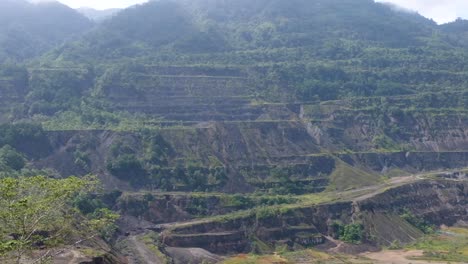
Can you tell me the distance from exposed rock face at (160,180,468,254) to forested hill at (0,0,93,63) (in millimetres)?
86618

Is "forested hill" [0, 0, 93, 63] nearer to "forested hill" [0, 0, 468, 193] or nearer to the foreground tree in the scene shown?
"forested hill" [0, 0, 468, 193]

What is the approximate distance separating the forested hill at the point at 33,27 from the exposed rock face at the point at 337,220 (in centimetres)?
8662

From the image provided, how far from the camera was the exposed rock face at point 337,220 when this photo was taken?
6969 cm

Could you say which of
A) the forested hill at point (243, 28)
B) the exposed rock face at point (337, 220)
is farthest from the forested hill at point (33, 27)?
the exposed rock face at point (337, 220)

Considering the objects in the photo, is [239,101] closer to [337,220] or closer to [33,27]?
[337,220]

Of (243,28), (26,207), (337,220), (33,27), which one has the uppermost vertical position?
(243,28)

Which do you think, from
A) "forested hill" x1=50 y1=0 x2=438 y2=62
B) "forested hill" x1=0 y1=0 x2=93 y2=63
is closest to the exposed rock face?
"forested hill" x1=50 y1=0 x2=438 y2=62

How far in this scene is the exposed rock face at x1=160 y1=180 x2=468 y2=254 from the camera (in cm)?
6969

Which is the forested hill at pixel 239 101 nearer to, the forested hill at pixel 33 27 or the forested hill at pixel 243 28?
the forested hill at pixel 243 28

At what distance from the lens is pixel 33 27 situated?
169500 mm

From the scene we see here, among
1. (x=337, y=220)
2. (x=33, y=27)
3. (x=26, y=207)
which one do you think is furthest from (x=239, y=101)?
(x=33, y=27)

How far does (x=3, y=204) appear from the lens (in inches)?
934

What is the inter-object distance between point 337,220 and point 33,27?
5007 inches

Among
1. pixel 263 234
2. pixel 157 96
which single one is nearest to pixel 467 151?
pixel 263 234
